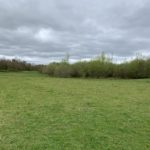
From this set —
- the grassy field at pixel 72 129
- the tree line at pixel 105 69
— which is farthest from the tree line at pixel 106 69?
the grassy field at pixel 72 129

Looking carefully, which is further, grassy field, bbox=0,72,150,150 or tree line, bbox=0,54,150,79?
tree line, bbox=0,54,150,79

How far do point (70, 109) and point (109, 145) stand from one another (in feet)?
9.18

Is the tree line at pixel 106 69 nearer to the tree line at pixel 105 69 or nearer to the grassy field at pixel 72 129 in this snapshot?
the tree line at pixel 105 69

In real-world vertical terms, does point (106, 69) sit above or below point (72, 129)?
above

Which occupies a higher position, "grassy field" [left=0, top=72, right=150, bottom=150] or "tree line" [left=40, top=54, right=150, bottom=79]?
"tree line" [left=40, top=54, right=150, bottom=79]

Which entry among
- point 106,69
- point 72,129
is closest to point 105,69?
point 106,69

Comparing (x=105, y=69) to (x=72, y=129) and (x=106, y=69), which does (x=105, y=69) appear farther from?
(x=72, y=129)

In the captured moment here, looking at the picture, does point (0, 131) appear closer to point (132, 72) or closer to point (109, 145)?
point (109, 145)

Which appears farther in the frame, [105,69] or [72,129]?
[105,69]

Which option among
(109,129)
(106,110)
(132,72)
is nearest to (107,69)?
(132,72)

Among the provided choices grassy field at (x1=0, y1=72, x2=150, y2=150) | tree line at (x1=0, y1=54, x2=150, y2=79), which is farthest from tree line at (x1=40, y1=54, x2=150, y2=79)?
grassy field at (x1=0, y1=72, x2=150, y2=150)

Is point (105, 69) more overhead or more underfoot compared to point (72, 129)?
more overhead

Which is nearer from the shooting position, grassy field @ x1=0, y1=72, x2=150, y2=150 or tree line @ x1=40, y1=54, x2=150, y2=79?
grassy field @ x1=0, y1=72, x2=150, y2=150

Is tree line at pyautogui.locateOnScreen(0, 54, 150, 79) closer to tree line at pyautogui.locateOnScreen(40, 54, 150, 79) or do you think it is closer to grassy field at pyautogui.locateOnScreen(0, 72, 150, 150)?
tree line at pyautogui.locateOnScreen(40, 54, 150, 79)
